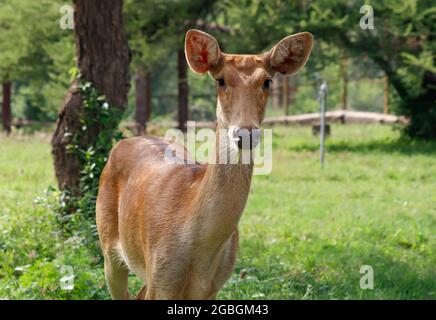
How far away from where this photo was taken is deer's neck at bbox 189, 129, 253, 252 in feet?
12.0

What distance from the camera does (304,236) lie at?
7.81m

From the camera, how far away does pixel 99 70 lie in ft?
24.0

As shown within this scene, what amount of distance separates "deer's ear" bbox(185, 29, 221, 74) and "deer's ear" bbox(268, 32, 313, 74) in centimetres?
30

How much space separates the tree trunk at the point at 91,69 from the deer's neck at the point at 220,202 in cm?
364

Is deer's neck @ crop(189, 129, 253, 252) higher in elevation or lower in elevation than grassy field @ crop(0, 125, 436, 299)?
higher

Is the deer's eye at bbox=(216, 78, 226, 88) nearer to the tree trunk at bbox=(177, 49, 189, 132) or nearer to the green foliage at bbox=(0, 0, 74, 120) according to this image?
the green foliage at bbox=(0, 0, 74, 120)

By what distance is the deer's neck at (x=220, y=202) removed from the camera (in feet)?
12.0

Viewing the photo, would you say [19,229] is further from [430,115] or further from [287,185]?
[430,115]

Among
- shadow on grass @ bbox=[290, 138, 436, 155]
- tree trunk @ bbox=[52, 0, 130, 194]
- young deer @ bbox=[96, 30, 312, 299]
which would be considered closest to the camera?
young deer @ bbox=[96, 30, 312, 299]

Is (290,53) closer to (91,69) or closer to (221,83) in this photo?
(221,83)

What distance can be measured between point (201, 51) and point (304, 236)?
428cm

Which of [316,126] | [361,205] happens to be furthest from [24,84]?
[361,205]

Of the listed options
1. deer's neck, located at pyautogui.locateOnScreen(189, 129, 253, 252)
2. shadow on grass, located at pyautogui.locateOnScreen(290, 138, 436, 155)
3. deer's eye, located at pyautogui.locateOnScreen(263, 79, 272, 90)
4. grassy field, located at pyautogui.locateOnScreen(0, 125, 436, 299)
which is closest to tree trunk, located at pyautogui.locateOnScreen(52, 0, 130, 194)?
grassy field, located at pyautogui.locateOnScreen(0, 125, 436, 299)

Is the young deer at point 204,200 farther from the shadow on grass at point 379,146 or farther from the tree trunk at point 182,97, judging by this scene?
the tree trunk at point 182,97
